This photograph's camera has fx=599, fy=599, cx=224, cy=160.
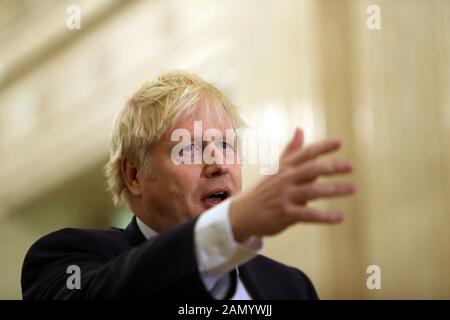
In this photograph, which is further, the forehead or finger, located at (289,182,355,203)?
the forehead

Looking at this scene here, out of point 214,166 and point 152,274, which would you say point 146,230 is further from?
point 152,274

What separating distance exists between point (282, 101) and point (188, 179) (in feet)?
6.00

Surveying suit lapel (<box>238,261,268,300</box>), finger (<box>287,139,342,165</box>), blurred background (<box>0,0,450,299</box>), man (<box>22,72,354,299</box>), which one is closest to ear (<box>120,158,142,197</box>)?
man (<box>22,72,354,299</box>)

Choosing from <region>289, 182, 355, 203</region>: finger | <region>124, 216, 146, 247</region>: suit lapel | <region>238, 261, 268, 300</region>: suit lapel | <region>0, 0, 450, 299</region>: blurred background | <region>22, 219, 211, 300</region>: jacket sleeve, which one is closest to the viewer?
<region>289, 182, 355, 203</region>: finger

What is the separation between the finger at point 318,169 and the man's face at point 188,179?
1.62 ft

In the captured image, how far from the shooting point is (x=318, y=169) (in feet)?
2.03

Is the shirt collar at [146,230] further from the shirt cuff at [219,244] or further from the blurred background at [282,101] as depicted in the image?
the blurred background at [282,101]

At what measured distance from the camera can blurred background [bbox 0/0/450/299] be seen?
2.67 meters

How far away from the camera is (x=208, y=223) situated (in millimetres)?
701

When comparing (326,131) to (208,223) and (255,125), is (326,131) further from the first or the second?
(208,223)

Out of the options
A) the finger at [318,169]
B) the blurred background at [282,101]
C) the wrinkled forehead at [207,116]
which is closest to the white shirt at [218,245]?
the finger at [318,169]

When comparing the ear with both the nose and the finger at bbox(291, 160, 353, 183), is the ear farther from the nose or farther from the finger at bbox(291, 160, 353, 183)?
the finger at bbox(291, 160, 353, 183)

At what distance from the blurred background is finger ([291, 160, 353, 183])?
2000mm

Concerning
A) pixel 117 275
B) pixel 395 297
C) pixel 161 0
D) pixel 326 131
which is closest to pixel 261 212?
pixel 117 275
